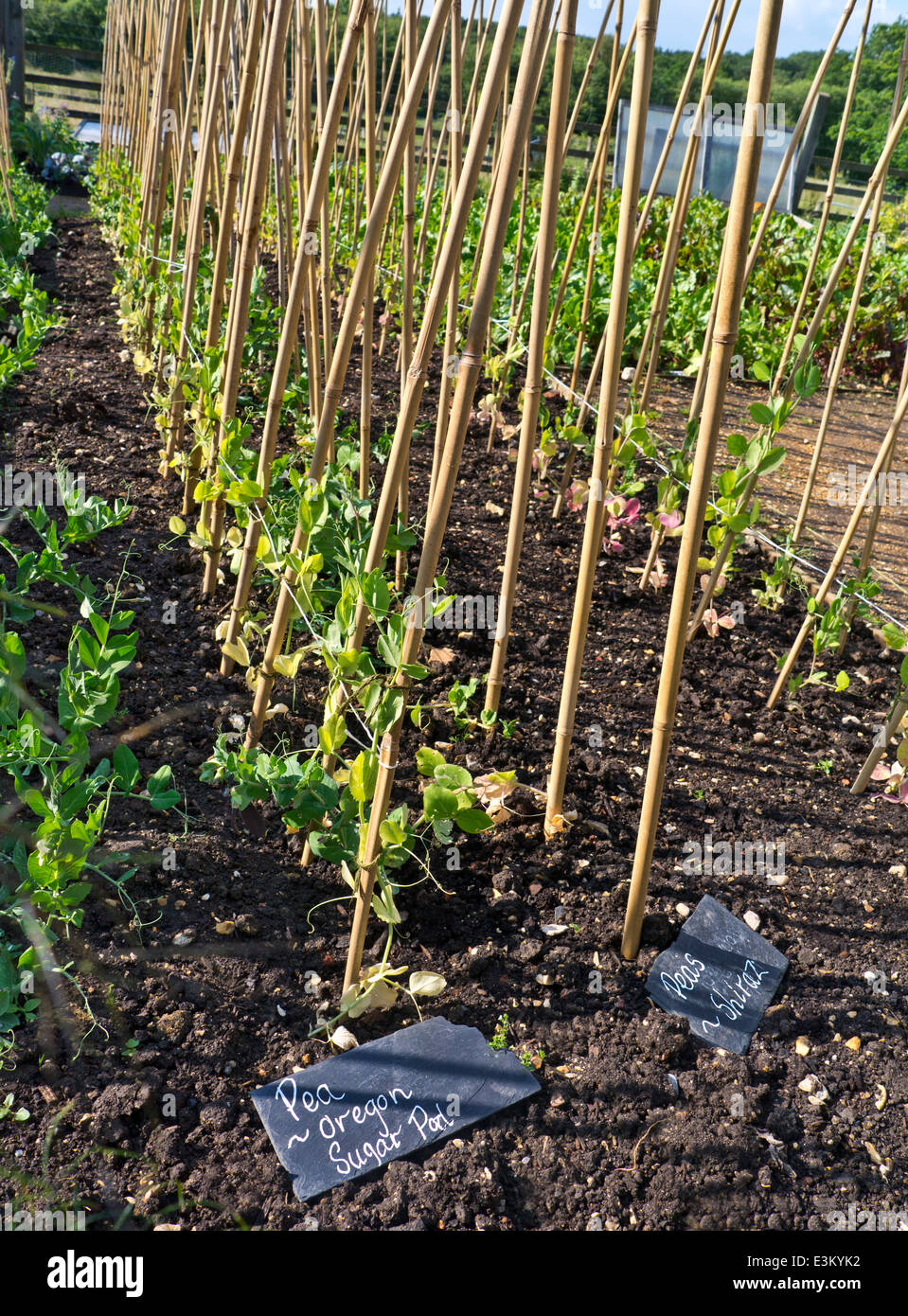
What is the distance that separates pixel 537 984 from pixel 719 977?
11.9 inches

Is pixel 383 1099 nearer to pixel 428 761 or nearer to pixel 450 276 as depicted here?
pixel 428 761

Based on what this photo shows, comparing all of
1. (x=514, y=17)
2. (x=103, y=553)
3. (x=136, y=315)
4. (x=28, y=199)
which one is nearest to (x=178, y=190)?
(x=136, y=315)

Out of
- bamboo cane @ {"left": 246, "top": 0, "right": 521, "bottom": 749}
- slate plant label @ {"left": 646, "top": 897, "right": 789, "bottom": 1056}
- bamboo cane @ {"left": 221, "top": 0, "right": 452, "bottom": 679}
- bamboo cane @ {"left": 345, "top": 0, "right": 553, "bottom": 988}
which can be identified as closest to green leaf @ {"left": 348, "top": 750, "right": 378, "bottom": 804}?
bamboo cane @ {"left": 345, "top": 0, "right": 553, "bottom": 988}

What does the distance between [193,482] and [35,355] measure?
5.95 ft

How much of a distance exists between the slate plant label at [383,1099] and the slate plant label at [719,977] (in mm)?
298

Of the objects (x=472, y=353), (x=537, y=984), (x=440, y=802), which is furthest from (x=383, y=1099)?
(x=472, y=353)

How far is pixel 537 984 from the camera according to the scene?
1.49 meters

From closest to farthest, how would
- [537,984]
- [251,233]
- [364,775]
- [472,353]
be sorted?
1. [472,353]
2. [364,775]
3. [537,984]
4. [251,233]

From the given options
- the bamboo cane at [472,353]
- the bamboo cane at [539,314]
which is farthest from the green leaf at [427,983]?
the bamboo cane at [539,314]

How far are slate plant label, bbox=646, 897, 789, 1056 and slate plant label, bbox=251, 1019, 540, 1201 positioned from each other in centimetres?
30

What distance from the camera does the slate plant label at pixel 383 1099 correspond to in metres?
1.20

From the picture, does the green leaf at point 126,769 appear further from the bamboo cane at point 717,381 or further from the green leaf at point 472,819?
the bamboo cane at point 717,381

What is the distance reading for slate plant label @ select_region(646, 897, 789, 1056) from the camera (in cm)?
145
